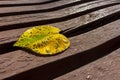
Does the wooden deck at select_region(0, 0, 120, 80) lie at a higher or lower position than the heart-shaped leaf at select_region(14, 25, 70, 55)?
lower

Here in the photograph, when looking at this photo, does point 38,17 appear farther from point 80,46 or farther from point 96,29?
point 80,46

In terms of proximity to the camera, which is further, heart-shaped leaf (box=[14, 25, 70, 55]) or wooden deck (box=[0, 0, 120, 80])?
heart-shaped leaf (box=[14, 25, 70, 55])

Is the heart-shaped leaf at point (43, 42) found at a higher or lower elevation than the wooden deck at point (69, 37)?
higher

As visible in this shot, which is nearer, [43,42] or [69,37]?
[43,42]

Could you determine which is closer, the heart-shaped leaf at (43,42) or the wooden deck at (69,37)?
the wooden deck at (69,37)
